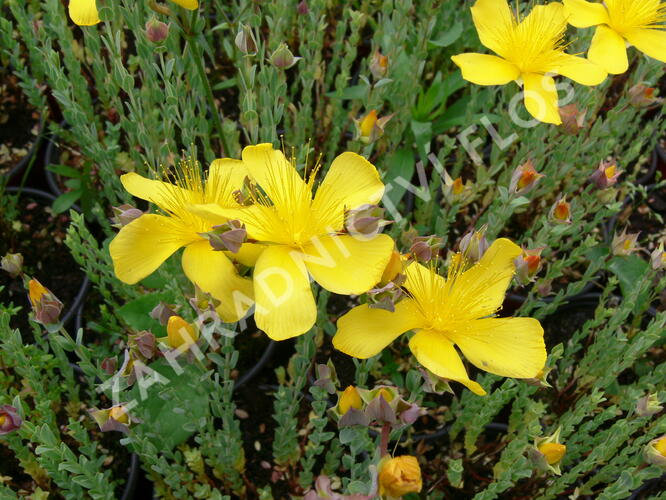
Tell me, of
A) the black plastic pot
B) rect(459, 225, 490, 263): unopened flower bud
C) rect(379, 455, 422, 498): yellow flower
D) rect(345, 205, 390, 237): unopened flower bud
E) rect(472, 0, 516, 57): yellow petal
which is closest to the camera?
rect(379, 455, 422, 498): yellow flower

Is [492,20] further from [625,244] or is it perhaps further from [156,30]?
[156,30]

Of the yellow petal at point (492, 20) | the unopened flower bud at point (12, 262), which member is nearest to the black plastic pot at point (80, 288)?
the unopened flower bud at point (12, 262)

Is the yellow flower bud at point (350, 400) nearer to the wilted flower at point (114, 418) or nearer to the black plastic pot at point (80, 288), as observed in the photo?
the wilted flower at point (114, 418)

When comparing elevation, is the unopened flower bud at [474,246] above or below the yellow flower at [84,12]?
below

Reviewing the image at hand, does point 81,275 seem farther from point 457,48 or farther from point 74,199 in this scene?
point 457,48

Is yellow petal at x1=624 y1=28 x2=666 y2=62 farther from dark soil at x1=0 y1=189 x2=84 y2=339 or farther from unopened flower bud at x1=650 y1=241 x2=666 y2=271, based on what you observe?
dark soil at x1=0 y1=189 x2=84 y2=339

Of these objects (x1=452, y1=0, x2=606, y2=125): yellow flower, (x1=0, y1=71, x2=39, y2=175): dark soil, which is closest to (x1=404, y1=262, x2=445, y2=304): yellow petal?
(x1=452, y1=0, x2=606, y2=125): yellow flower

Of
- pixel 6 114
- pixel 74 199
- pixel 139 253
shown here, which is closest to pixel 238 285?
pixel 139 253
